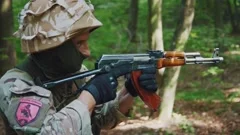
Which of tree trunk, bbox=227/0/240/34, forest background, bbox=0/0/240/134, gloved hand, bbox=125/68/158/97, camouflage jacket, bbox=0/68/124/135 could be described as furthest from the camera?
tree trunk, bbox=227/0/240/34

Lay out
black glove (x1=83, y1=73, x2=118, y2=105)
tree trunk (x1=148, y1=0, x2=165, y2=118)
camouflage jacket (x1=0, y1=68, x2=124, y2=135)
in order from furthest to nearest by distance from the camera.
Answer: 1. tree trunk (x1=148, y1=0, x2=165, y2=118)
2. black glove (x1=83, y1=73, x2=118, y2=105)
3. camouflage jacket (x1=0, y1=68, x2=124, y2=135)

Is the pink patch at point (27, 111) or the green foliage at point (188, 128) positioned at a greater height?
the pink patch at point (27, 111)

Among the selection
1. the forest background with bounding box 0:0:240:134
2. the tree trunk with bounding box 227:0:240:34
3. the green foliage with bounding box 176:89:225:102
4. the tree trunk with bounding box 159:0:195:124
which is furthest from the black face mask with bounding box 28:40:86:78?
the tree trunk with bounding box 227:0:240:34

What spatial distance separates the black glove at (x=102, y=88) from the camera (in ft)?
7.55

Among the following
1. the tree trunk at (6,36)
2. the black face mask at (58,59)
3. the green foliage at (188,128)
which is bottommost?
the green foliage at (188,128)

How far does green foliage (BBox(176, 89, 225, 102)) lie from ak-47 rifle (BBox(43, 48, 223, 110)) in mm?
5725

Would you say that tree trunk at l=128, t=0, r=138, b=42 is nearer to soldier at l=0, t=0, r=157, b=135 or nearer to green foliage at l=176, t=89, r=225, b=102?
green foliage at l=176, t=89, r=225, b=102

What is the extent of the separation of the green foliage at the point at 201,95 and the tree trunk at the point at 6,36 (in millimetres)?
4153

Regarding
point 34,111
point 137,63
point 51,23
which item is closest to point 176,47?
point 137,63

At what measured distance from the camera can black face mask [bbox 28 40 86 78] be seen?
2426 mm

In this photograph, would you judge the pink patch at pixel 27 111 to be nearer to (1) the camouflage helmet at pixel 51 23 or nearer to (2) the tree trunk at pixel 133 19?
(1) the camouflage helmet at pixel 51 23

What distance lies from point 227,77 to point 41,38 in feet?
30.3

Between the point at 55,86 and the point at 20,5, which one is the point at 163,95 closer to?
the point at 20,5

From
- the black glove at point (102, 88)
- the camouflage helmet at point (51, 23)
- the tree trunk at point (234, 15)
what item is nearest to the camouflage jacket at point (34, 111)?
the black glove at point (102, 88)
